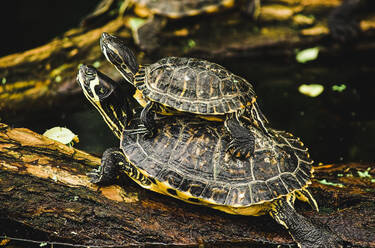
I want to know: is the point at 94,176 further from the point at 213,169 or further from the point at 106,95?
the point at 213,169

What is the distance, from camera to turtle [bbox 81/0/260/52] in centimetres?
627

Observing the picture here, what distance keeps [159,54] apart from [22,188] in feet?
13.3

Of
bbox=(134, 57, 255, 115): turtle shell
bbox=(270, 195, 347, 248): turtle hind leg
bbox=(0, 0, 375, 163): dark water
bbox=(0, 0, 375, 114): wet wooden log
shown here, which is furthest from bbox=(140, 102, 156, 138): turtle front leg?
bbox=(0, 0, 375, 114): wet wooden log

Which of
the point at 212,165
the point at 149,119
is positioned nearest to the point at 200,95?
the point at 149,119

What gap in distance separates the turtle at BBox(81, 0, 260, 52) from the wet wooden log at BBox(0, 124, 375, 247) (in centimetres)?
367

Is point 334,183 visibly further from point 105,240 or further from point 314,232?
point 105,240

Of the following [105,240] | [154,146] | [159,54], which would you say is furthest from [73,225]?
[159,54]

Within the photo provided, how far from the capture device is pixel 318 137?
491 cm

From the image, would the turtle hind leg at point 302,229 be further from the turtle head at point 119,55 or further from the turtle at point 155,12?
the turtle at point 155,12

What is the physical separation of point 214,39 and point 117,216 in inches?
181

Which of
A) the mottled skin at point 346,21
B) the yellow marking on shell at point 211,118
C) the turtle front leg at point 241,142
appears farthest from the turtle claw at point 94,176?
the mottled skin at point 346,21

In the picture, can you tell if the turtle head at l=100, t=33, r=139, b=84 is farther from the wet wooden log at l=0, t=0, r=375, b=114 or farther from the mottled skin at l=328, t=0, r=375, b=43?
the mottled skin at l=328, t=0, r=375, b=43

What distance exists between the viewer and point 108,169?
3.05m

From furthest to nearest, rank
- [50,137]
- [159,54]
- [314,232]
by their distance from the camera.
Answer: [159,54] < [50,137] < [314,232]
